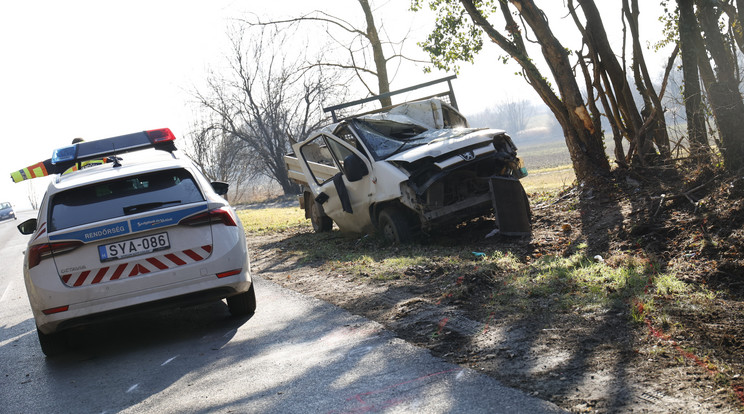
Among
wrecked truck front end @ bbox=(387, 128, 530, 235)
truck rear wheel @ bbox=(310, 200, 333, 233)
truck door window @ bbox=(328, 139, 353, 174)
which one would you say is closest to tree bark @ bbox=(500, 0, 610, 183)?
wrecked truck front end @ bbox=(387, 128, 530, 235)

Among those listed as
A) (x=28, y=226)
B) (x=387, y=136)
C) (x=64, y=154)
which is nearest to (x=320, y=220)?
(x=387, y=136)

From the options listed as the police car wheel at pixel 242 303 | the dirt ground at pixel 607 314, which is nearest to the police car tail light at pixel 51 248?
the police car wheel at pixel 242 303

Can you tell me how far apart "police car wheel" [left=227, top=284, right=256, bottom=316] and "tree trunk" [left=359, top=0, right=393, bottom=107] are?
14683mm

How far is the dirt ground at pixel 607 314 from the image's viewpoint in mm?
3611

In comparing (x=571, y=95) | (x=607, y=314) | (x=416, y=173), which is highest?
(x=571, y=95)

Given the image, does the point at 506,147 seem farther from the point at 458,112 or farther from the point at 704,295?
the point at 704,295

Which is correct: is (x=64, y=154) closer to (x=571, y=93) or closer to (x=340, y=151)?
(x=340, y=151)

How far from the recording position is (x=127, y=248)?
19.0 ft

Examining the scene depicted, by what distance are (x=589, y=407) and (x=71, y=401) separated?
350cm

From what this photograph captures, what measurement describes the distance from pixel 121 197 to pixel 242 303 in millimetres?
1572

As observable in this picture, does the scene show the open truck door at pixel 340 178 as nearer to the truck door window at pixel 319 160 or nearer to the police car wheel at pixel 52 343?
the truck door window at pixel 319 160

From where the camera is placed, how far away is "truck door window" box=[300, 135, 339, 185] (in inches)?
444

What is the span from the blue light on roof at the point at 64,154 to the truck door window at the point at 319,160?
4.27 meters

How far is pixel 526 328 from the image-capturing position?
4.90 meters
